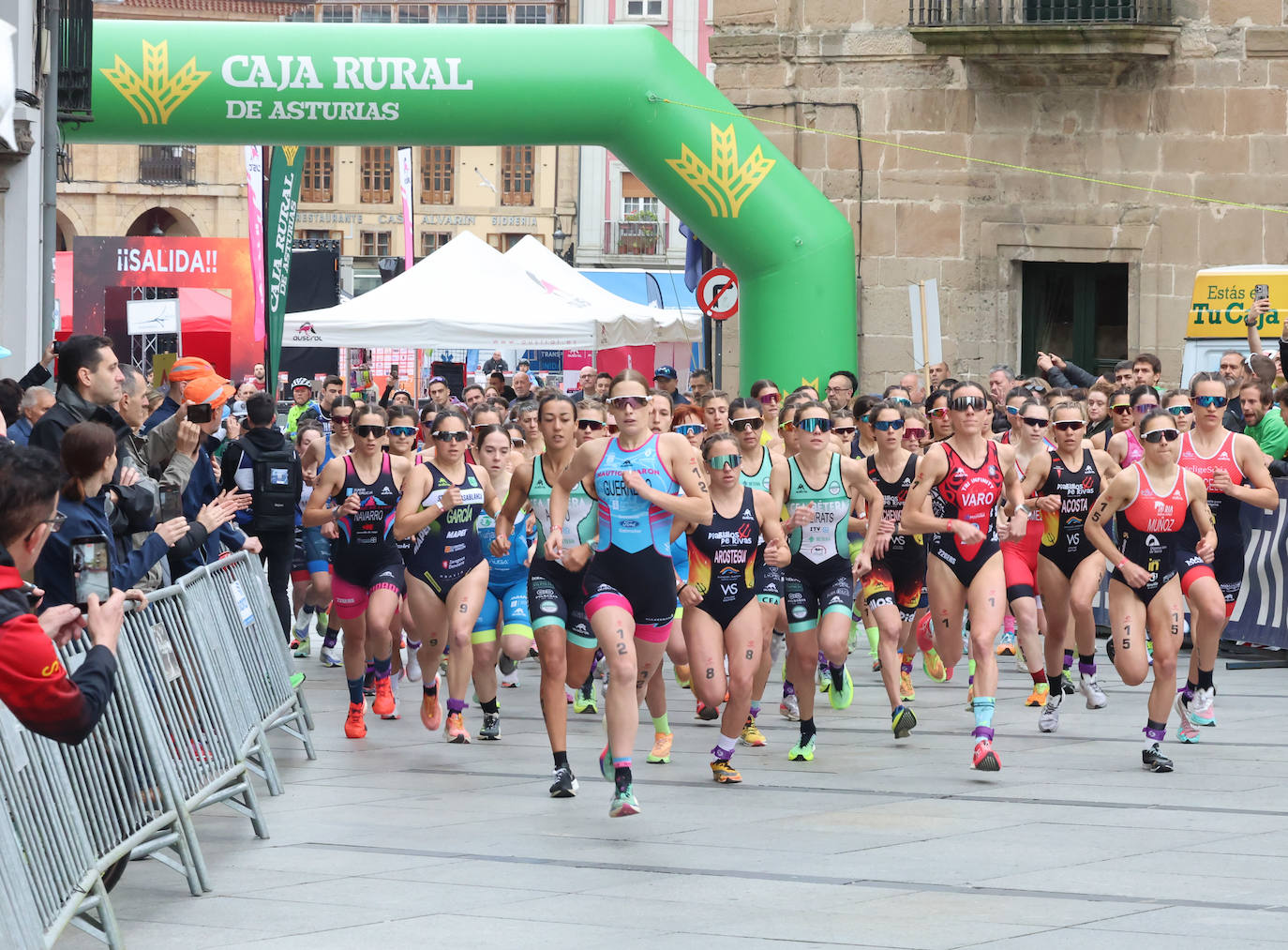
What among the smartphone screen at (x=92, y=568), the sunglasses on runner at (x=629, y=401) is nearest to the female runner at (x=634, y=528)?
the sunglasses on runner at (x=629, y=401)

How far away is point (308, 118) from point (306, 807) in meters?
8.62

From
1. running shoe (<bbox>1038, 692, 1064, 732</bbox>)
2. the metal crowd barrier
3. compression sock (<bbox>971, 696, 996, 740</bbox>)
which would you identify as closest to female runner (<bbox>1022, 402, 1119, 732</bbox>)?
running shoe (<bbox>1038, 692, 1064, 732</bbox>)

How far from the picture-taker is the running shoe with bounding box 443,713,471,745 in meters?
10.6

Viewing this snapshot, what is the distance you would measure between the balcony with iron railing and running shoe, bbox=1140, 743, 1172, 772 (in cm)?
1207

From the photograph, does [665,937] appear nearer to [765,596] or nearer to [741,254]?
[765,596]

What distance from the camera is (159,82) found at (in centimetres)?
1578

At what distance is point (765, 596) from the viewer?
10.0m

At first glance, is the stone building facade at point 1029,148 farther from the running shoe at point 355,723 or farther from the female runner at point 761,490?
the running shoe at point 355,723

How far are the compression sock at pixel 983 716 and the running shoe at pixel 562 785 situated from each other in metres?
2.00

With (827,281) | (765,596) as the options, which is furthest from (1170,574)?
(827,281)

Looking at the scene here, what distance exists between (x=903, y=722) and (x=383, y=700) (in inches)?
121

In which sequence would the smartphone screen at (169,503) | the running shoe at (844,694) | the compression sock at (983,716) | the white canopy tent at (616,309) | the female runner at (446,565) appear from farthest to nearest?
the white canopy tent at (616,309) → the running shoe at (844,694) → the female runner at (446,565) → the compression sock at (983,716) → the smartphone screen at (169,503)

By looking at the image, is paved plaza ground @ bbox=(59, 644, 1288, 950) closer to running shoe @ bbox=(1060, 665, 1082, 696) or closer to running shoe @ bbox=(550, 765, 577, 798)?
running shoe @ bbox=(550, 765, 577, 798)

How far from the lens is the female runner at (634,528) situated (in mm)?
8508
